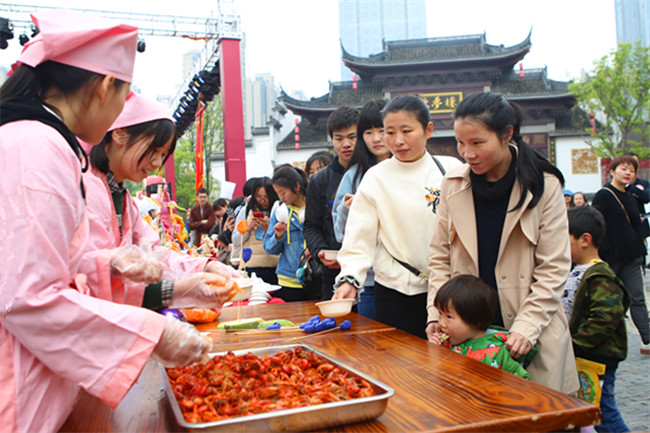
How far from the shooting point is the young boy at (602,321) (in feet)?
7.08

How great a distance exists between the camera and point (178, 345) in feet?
3.27

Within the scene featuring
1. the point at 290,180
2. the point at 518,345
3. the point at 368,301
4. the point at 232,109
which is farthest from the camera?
the point at 232,109

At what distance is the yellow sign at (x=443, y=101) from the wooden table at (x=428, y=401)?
Answer: 19.7 m

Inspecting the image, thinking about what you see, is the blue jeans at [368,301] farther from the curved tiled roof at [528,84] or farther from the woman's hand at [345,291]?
the curved tiled roof at [528,84]

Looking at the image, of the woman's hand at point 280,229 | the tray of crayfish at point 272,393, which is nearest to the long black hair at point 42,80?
the tray of crayfish at point 272,393

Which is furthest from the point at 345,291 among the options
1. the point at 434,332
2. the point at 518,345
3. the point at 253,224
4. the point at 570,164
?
the point at 570,164

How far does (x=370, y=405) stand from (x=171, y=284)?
2.07 feet

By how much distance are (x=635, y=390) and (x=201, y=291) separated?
349 cm

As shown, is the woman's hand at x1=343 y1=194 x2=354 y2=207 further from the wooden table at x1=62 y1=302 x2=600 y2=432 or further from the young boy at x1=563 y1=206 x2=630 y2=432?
the young boy at x1=563 y1=206 x2=630 y2=432

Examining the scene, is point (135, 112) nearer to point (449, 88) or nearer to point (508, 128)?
point (508, 128)

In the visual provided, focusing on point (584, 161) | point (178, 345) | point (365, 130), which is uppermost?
point (584, 161)

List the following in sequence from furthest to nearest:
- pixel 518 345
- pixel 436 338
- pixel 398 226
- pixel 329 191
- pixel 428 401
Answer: pixel 329 191 < pixel 398 226 < pixel 436 338 < pixel 518 345 < pixel 428 401

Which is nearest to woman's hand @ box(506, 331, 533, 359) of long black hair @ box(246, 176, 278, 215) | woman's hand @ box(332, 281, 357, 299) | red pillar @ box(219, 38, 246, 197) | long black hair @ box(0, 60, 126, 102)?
woman's hand @ box(332, 281, 357, 299)

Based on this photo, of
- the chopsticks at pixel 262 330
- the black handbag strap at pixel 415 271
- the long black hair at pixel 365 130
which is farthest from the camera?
the long black hair at pixel 365 130
